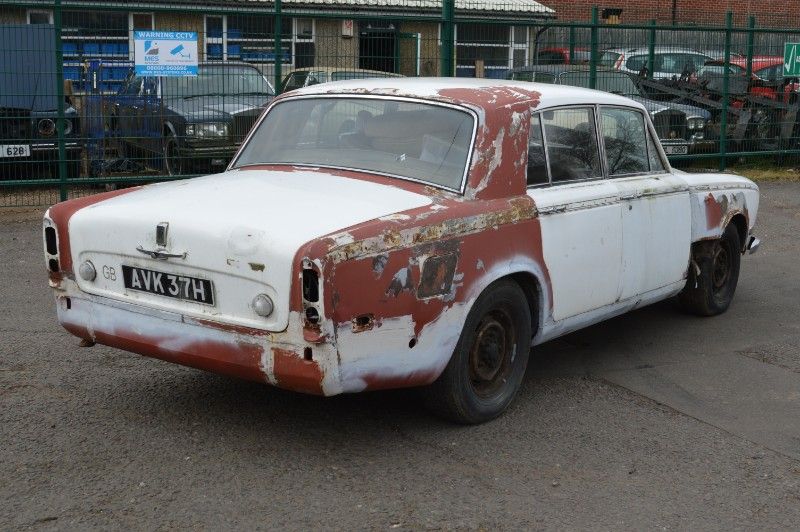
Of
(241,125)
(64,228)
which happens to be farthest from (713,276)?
(241,125)

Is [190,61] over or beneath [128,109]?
over

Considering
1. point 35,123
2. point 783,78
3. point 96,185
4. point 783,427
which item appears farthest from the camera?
point 783,78

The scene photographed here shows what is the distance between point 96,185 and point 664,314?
721cm

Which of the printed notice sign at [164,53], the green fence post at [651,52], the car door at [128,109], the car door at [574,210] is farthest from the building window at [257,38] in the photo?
the car door at [574,210]

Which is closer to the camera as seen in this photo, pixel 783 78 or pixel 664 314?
pixel 664 314

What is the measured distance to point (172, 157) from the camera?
12016mm

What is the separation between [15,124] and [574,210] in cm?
770

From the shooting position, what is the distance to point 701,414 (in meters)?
5.46

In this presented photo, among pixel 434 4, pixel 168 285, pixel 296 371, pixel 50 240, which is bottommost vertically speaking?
pixel 296 371

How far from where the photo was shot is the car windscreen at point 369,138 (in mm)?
5254

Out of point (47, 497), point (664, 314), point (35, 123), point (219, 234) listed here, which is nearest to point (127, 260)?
point (219, 234)

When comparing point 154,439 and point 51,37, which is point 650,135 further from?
point 51,37

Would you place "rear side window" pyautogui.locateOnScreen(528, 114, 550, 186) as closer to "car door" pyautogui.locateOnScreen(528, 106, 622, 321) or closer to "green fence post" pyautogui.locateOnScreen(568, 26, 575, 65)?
"car door" pyautogui.locateOnScreen(528, 106, 622, 321)

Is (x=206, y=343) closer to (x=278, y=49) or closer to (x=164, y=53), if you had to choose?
(x=164, y=53)
